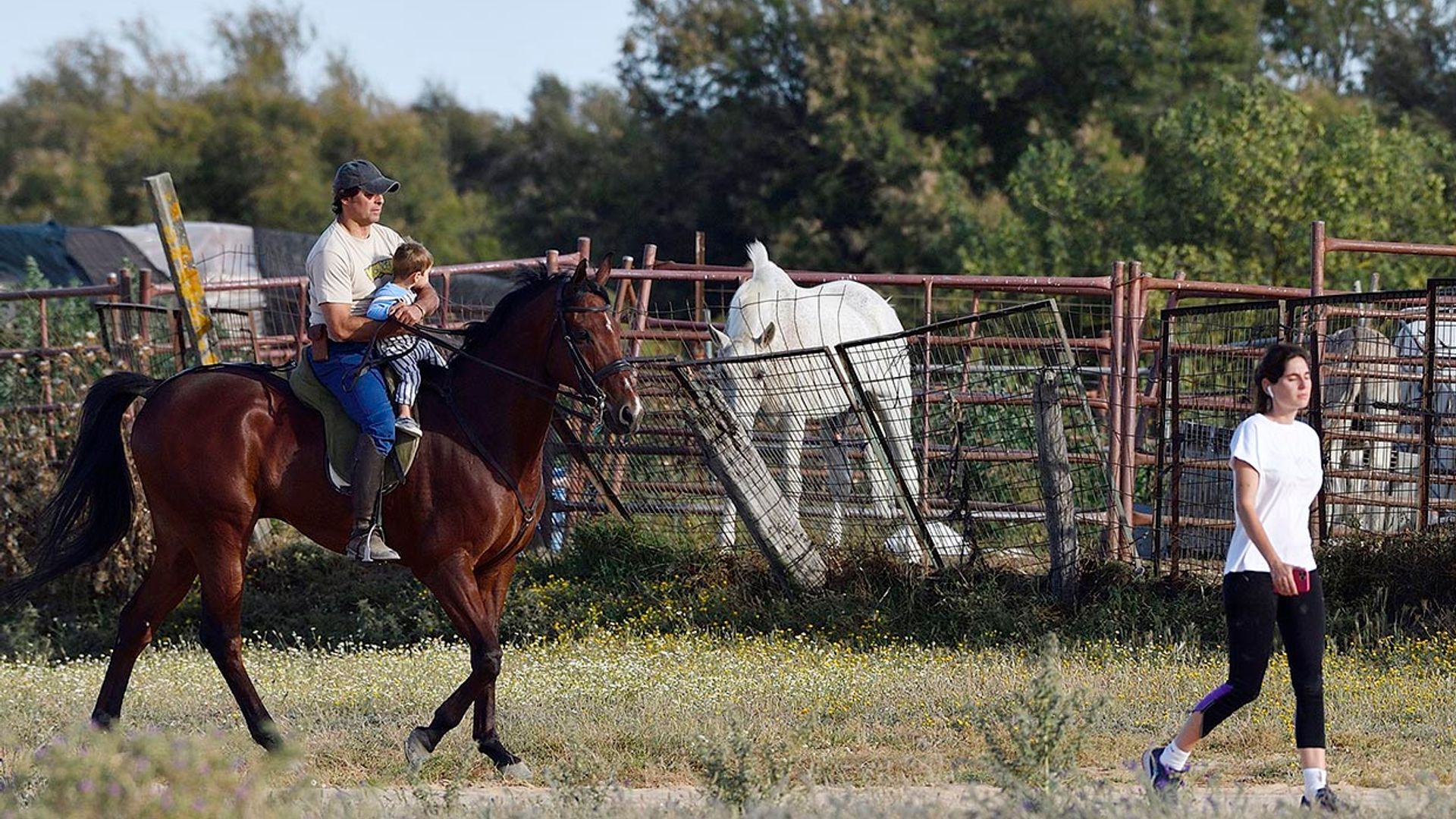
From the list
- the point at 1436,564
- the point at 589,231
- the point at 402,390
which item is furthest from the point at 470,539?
the point at 589,231

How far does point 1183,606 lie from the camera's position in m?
10.7

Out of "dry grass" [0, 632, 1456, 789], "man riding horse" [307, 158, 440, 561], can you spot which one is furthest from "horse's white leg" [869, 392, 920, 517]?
"man riding horse" [307, 158, 440, 561]

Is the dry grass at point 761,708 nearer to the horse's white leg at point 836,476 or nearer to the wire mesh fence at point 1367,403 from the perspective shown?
the horse's white leg at point 836,476

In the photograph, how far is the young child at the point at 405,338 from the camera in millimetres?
7883

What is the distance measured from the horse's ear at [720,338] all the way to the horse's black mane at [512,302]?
3.83m

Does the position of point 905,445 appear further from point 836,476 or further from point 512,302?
point 512,302

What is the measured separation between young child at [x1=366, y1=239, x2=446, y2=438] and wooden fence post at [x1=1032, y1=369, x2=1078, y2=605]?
4.16 m

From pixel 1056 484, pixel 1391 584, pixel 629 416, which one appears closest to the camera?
pixel 629 416

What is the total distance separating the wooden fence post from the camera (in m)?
10.6

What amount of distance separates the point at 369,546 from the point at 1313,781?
426 centimetres

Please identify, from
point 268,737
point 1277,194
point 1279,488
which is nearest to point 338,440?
point 268,737

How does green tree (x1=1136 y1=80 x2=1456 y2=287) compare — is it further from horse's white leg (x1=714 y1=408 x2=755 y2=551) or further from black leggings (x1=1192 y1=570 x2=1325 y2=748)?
black leggings (x1=1192 y1=570 x2=1325 y2=748)

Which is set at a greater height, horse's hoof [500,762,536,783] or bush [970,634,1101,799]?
bush [970,634,1101,799]

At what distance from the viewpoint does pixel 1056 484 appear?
10680 mm
